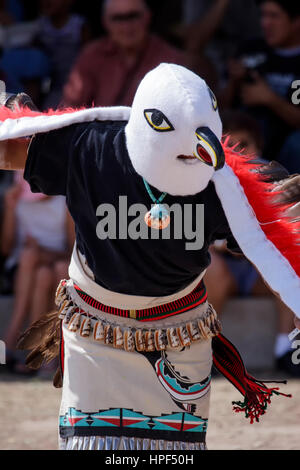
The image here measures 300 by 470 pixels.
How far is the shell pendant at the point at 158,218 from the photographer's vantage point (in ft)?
8.83

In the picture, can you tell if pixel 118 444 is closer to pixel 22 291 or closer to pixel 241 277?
pixel 22 291

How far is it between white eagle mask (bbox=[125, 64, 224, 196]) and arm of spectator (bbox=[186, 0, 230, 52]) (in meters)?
3.97

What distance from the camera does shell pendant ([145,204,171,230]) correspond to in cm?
269

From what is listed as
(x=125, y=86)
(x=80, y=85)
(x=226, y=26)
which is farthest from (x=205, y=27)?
(x=80, y=85)

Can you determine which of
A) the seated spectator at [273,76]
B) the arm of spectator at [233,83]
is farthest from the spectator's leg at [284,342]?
the arm of spectator at [233,83]

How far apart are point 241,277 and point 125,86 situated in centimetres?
153

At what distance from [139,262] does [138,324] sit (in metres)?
0.25

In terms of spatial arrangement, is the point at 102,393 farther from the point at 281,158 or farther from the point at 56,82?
the point at 56,82

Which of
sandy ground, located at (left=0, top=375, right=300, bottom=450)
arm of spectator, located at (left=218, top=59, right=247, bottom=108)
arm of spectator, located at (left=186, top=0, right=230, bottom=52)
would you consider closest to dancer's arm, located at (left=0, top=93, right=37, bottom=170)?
sandy ground, located at (left=0, top=375, right=300, bottom=450)

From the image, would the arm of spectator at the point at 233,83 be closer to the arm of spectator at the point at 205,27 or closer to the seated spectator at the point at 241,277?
the arm of spectator at the point at 205,27

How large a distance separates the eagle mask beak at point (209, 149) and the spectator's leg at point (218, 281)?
9.64 feet

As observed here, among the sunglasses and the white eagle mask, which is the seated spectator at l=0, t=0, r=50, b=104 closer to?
the sunglasses
